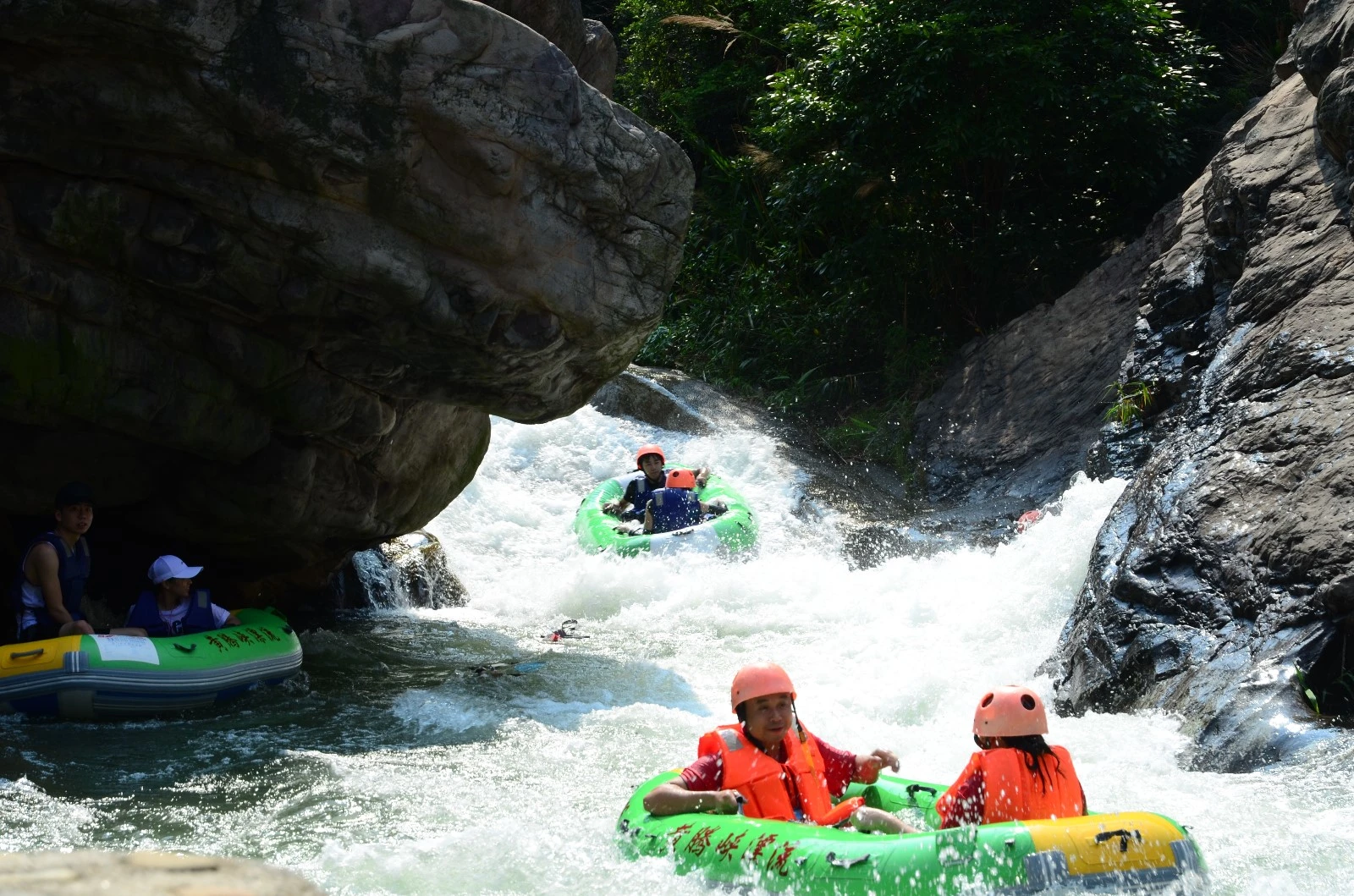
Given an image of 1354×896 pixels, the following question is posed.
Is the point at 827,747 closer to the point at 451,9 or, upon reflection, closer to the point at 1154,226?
the point at 451,9

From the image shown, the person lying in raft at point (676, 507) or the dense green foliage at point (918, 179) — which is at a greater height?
the dense green foliage at point (918, 179)

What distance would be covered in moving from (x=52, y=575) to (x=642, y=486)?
6.57 meters

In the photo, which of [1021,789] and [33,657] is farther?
[33,657]

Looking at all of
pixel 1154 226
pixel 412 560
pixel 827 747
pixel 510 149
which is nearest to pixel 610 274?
pixel 510 149

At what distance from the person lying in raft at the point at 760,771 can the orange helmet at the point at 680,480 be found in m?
7.73

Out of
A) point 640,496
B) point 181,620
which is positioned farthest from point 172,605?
point 640,496

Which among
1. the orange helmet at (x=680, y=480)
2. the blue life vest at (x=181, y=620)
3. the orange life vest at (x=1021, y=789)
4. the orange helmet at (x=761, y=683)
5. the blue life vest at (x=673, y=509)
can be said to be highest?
the orange helmet at (x=680, y=480)

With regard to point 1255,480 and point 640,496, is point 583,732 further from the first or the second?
point 640,496

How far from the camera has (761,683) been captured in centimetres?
474

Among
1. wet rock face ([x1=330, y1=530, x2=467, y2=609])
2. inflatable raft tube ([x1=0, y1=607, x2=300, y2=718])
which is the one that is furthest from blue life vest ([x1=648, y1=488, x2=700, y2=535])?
inflatable raft tube ([x1=0, y1=607, x2=300, y2=718])

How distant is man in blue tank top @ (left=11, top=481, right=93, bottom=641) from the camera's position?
280 inches

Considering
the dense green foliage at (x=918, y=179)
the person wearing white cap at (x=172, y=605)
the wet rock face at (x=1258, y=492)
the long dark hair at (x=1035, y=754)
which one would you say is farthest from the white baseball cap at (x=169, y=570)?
the dense green foliage at (x=918, y=179)

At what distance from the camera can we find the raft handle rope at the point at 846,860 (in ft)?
13.3

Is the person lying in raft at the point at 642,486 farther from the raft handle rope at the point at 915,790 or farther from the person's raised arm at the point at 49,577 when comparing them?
the raft handle rope at the point at 915,790
